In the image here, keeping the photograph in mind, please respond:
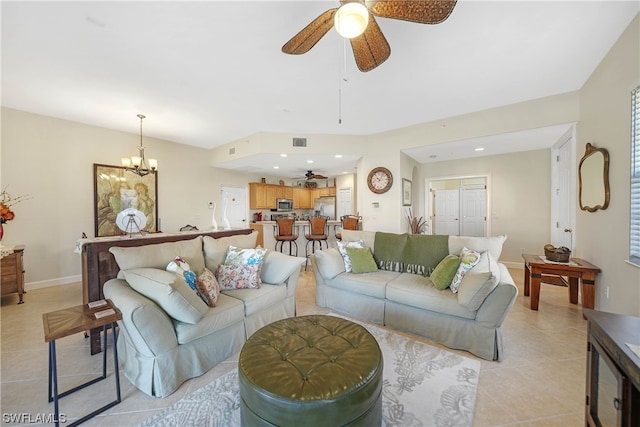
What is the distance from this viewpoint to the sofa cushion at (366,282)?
2696 millimetres

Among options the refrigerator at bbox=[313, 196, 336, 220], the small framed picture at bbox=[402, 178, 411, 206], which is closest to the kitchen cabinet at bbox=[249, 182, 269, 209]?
the refrigerator at bbox=[313, 196, 336, 220]

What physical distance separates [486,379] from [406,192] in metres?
3.76

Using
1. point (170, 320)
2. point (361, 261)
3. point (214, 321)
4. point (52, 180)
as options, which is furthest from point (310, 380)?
point (52, 180)

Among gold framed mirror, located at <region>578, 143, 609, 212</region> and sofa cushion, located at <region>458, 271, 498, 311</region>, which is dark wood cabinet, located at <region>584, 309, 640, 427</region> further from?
gold framed mirror, located at <region>578, 143, 609, 212</region>

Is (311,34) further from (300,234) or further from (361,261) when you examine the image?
(300,234)

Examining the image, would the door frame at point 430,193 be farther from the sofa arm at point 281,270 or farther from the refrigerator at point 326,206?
the sofa arm at point 281,270

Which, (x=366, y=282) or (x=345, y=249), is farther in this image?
(x=345, y=249)

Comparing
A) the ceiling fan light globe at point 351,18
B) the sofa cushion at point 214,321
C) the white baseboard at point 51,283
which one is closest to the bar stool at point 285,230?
the sofa cushion at point 214,321

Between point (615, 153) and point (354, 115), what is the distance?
117 inches

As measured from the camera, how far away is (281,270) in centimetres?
267

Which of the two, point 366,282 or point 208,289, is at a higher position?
point 208,289

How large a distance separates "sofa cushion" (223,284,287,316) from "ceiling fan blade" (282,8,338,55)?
81.9 inches

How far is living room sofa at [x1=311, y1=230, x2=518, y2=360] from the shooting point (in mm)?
2047

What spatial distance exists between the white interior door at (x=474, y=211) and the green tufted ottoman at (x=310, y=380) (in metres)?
5.57
